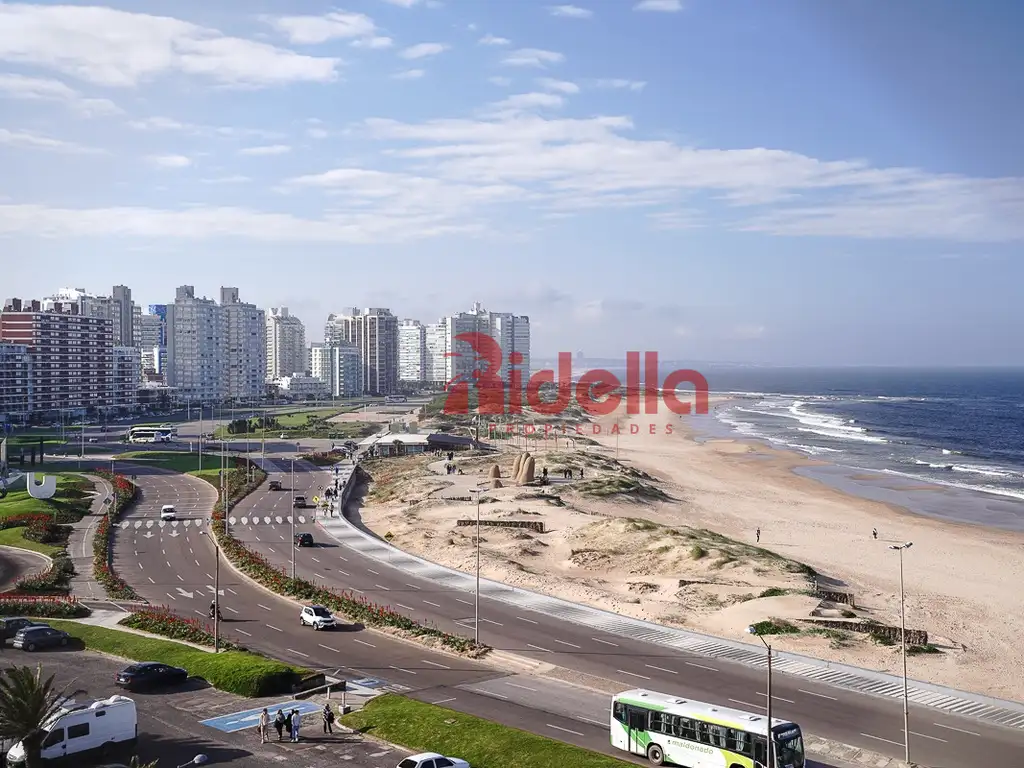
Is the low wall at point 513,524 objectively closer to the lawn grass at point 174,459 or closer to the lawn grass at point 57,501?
the lawn grass at point 57,501

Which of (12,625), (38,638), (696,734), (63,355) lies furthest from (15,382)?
(696,734)

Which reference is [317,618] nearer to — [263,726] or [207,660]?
[207,660]

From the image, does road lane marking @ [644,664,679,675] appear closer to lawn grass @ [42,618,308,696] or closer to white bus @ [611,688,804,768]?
white bus @ [611,688,804,768]

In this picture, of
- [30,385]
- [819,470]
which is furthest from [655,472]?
[30,385]

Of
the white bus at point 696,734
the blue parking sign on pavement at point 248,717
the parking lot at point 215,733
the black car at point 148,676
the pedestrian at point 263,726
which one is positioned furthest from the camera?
the black car at point 148,676

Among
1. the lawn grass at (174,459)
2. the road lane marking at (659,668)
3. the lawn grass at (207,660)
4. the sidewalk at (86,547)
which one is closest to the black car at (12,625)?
the lawn grass at (207,660)

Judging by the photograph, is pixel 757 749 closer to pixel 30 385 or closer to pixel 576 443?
pixel 576 443
